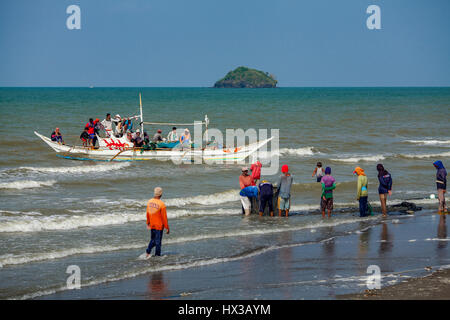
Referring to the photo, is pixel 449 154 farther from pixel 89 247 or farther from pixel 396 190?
pixel 89 247

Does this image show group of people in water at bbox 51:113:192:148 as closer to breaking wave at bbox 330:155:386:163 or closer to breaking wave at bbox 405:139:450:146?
breaking wave at bbox 330:155:386:163

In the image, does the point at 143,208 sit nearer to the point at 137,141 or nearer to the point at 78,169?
the point at 78,169

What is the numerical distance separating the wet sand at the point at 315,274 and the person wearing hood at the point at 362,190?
6.42ft

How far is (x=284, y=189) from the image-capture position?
596 inches

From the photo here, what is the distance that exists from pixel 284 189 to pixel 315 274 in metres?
5.47

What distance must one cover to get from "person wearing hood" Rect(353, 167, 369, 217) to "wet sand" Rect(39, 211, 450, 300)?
1957 mm

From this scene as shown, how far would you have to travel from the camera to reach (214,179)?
2317 cm

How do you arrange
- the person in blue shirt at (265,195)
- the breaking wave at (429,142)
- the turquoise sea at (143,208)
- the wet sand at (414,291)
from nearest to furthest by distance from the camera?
the wet sand at (414,291) < the turquoise sea at (143,208) < the person in blue shirt at (265,195) < the breaking wave at (429,142)

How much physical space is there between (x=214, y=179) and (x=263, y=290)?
14.4 metres

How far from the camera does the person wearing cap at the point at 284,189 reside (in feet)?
49.5

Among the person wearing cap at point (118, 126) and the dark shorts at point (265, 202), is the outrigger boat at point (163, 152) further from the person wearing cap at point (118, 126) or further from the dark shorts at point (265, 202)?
the dark shorts at point (265, 202)

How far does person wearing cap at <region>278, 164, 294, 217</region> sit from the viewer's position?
15.1 m

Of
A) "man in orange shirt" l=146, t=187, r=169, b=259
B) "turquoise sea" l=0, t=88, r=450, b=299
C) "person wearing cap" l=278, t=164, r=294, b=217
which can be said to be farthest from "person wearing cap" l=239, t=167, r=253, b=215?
"man in orange shirt" l=146, t=187, r=169, b=259

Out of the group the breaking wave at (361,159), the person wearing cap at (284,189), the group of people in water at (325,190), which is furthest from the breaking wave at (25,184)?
the breaking wave at (361,159)
